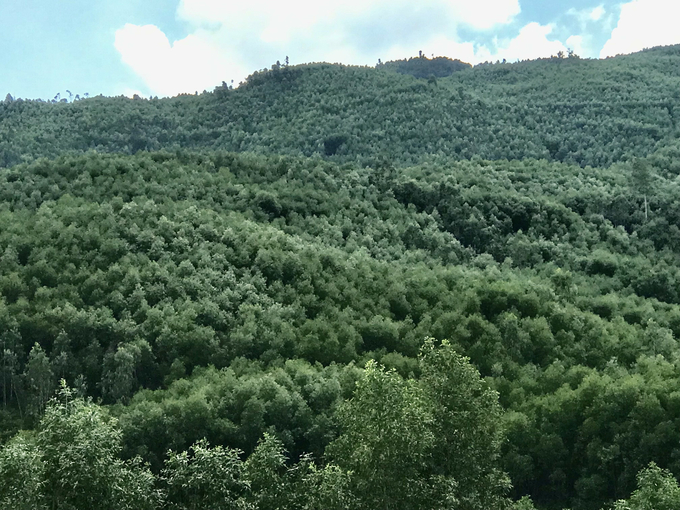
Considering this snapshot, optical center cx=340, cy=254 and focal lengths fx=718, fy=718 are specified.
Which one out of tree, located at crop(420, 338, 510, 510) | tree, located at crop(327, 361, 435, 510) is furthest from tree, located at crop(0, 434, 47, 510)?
tree, located at crop(420, 338, 510, 510)

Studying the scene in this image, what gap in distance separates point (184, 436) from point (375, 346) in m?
28.9

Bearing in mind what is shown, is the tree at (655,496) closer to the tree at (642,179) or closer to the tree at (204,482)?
the tree at (204,482)

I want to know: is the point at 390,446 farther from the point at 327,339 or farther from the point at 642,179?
the point at 642,179

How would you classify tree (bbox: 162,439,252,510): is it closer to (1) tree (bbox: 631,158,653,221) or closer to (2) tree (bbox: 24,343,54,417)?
(2) tree (bbox: 24,343,54,417)

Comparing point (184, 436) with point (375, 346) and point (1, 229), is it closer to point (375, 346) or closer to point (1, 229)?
point (375, 346)

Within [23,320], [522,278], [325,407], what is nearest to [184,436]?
[325,407]

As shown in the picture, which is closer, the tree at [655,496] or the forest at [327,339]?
the forest at [327,339]

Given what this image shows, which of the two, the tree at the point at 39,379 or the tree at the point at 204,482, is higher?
the tree at the point at 39,379

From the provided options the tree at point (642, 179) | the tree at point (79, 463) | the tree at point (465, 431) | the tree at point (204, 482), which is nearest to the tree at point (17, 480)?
the tree at point (79, 463)

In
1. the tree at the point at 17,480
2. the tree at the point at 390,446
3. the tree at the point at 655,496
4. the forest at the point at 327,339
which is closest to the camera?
the tree at the point at 17,480

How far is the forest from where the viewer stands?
43562 millimetres

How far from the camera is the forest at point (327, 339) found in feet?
143

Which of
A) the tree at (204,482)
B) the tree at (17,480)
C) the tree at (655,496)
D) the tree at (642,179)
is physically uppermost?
the tree at (642,179)

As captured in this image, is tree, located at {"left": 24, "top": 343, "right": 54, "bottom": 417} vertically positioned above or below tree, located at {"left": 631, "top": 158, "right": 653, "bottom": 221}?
below
